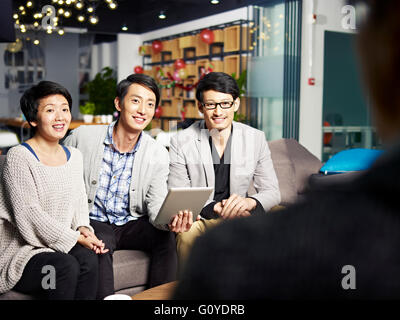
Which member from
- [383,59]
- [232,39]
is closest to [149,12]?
[232,39]

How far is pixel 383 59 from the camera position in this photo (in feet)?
0.89

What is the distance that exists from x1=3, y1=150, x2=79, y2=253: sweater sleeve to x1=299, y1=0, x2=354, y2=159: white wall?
4258mm

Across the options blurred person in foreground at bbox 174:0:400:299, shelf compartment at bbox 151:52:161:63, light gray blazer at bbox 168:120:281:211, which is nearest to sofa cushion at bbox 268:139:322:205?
light gray blazer at bbox 168:120:281:211

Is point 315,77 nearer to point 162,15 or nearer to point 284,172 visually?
point 162,15

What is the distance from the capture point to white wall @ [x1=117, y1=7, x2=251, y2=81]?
665cm

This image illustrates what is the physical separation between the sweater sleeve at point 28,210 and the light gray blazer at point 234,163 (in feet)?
2.89

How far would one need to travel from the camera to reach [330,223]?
286mm

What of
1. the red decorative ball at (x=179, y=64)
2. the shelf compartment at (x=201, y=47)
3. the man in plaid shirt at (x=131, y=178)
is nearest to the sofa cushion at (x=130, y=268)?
the man in plaid shirt at (x=131, y=178)

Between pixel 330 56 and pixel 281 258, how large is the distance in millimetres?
7203

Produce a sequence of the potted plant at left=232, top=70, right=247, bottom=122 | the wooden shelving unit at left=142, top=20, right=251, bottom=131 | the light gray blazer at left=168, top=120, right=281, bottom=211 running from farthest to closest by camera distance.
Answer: the wooden shelving unit at left=142, top=20, right=251, bottom=131
the potted plant at left=232, top=70, right=247, bottom=122
the light gray blazer at left=168, top=120, right=281, bottom=211

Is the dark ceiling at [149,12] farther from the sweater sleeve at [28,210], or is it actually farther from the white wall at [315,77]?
the sweater sleeve at [28,210]

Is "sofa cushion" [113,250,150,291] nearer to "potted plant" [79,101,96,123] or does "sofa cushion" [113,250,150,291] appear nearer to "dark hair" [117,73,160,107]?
"dark hair" [117,73,160,107]

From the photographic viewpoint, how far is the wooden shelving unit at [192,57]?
23.2 feet
